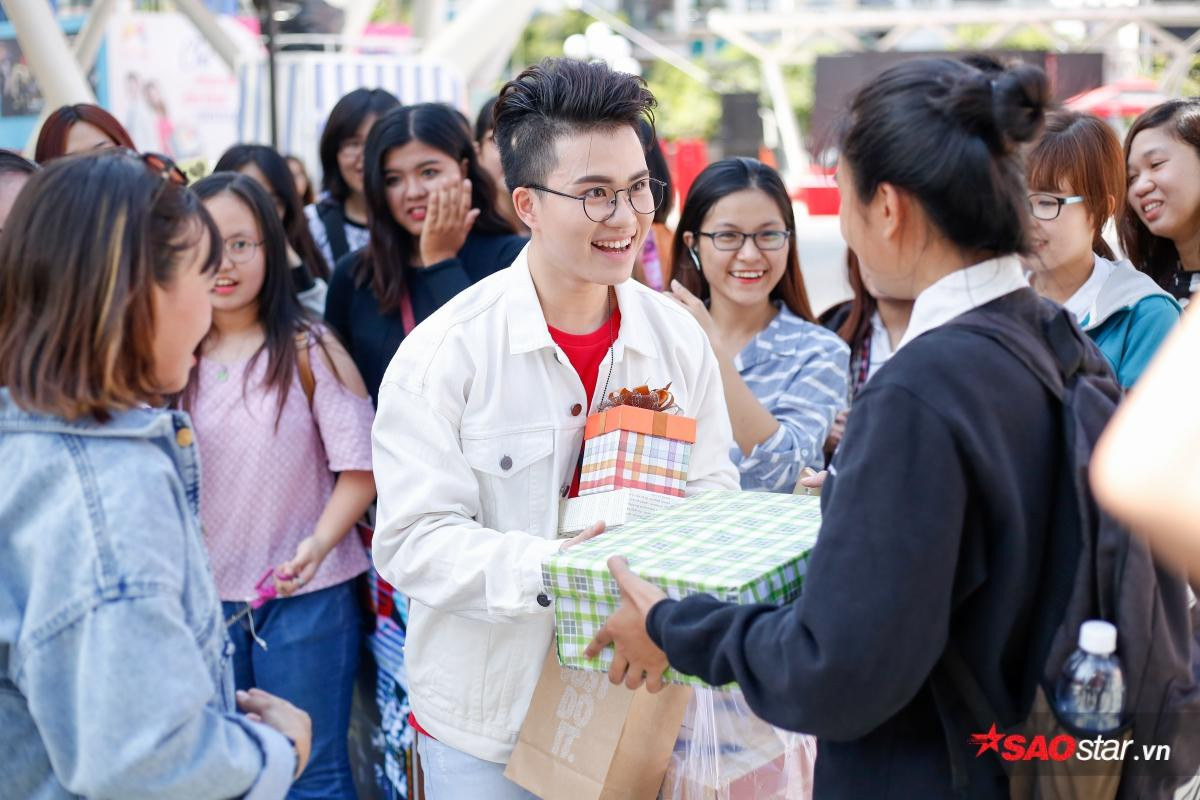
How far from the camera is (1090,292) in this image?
2920 millimetres

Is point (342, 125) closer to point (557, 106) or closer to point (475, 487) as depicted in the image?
point (557, 106)

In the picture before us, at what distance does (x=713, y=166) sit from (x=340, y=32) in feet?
33.0

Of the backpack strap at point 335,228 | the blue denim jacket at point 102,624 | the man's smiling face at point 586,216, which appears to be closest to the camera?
the blue denim jacket at point 102,624

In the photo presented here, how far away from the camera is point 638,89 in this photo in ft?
7.88

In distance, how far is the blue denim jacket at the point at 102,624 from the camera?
1391 millimetres

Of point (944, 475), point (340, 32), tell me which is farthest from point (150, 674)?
point (340, 32)

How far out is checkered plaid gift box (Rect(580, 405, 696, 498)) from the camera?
7.06 feet

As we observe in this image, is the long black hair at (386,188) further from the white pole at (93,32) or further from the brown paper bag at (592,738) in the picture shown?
the white pole at (93,32)

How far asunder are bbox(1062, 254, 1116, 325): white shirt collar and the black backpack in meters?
1.43

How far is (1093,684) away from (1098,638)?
6 cm

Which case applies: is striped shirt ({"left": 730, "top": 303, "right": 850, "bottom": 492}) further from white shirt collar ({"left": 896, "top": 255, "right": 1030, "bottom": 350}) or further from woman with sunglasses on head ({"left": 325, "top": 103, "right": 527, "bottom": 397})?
white shirt collar ({"left": 896, "top": 255, "right": 1030, "bottom": 350})

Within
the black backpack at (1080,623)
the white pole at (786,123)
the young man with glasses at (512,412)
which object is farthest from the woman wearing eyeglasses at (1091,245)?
the white pole at (786,123)

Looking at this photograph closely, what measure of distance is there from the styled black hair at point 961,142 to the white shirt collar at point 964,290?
1.0 inches

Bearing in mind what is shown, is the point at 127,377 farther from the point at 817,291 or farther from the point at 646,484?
the point at 817,291
